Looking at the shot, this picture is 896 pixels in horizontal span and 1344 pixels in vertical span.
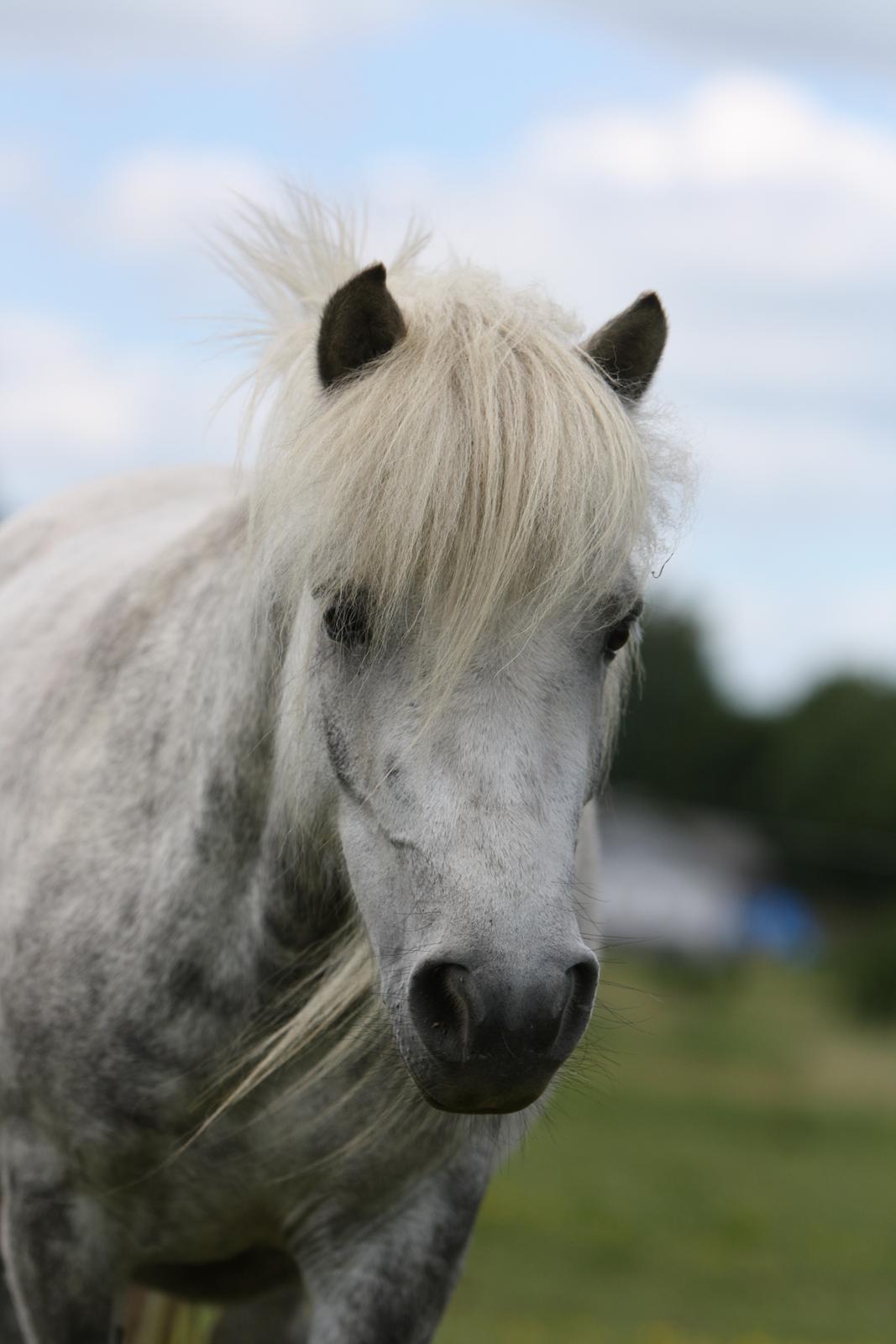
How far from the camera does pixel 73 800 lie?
11.1 feet

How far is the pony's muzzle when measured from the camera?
2.29m

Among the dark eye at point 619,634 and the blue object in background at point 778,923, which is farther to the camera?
the blue object in background at point 778,923

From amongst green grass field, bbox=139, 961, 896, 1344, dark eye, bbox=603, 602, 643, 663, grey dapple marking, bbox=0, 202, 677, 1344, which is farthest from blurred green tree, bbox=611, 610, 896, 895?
dark eye, bbox=603, 602, 643, 663

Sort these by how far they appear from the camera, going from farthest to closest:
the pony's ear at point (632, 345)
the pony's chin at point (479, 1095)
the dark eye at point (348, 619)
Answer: the pony's ear at point (632, 345)
the dark eye at point (348, 619)
the pony's chin at point (479, 1095)

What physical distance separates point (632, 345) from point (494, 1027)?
130 cm

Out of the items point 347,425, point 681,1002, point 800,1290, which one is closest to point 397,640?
point 347,425

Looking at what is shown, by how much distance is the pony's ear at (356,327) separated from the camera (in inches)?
107

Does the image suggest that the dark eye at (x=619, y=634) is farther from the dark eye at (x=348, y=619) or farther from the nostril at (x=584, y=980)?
the nostril at (x=584, y=980)

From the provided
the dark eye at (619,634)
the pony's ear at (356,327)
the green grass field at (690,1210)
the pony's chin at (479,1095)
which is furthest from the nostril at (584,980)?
the pony's ear at (356,327)

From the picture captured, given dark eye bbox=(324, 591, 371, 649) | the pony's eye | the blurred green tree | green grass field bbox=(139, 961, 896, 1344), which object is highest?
dark eye bbox=(324, 591, 371, 649)

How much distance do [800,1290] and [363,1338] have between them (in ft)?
24.4

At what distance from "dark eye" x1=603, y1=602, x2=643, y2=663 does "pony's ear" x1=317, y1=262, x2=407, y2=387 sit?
1.97 feet

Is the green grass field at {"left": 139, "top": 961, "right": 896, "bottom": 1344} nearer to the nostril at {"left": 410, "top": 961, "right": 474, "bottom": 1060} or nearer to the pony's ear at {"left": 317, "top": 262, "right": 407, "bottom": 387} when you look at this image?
the nostril at {"left": 410, "top": 961, "right": 474, "bottom": 1060}

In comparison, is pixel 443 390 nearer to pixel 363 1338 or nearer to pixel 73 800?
pixel 73 800
